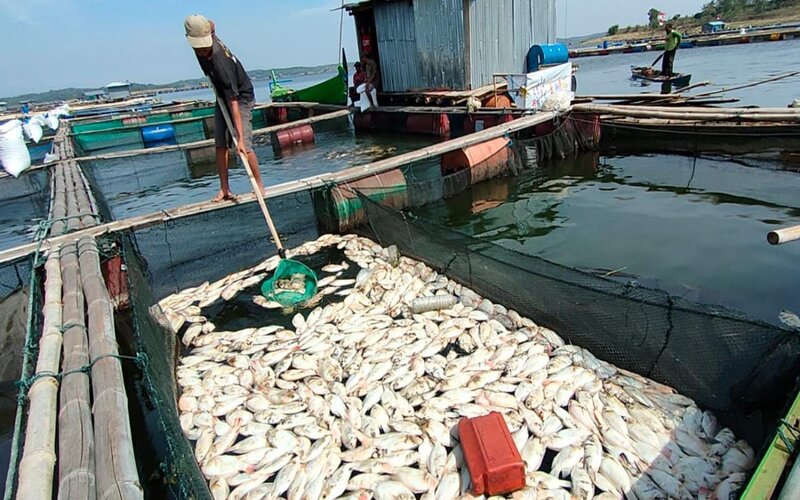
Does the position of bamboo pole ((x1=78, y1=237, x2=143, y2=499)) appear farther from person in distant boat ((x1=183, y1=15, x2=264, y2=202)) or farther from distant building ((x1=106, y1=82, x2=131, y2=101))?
distant building ((x1=106, y1=82, x2=131, y2=101))

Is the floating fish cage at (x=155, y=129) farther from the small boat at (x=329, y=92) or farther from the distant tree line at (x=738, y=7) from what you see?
the distant tree line at (x=738, y=7)

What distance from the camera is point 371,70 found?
1708cm

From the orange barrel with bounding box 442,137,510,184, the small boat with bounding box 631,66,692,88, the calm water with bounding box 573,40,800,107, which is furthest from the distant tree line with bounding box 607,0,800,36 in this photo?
the orange barrel with bounding box 442,137,510,184

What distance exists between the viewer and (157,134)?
758 inches

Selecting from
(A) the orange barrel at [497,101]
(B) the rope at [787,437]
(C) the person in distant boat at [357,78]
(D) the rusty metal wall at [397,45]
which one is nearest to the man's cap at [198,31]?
(B) the rope at [787,437]

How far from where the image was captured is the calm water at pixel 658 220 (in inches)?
214

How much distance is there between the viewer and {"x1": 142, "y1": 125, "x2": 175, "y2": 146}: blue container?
62.5 feet

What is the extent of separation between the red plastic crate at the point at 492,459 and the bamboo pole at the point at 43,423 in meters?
2.16

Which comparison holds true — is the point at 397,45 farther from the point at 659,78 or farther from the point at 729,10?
the point at 729,10

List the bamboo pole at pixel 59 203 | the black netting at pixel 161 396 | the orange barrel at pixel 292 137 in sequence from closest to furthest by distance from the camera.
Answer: the black netting at pixel 161 396 → the bamboo pole at pixel 59 203 → the orange barrel at pixel 292 137

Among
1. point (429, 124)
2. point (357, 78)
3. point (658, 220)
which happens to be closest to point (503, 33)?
point (429, 124)

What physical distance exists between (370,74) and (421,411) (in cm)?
1562

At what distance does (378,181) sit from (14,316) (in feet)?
15.8

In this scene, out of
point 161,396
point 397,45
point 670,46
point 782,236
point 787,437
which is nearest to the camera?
point 787,437
